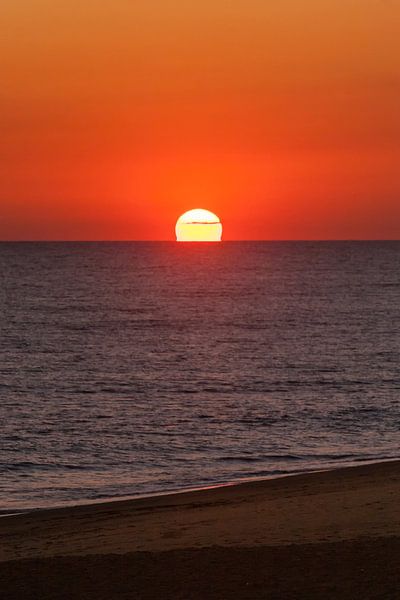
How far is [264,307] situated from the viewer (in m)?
101

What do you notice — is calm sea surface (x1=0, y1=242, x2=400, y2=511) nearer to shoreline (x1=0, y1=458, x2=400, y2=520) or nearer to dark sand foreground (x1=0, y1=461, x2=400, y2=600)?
shoreline (x1=0, y1=458, x2=400, y2=520)

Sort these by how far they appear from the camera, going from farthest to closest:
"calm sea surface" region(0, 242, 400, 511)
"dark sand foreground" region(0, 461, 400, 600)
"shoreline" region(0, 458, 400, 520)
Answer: "calm sea surface" region(0, 242, 400, 511) → "shoreline" region(0, 458, 400, 520) → "dark sand foreground" region(0, 461, 400, 600)

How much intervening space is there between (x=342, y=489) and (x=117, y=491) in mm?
5891

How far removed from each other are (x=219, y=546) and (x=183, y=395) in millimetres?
25419

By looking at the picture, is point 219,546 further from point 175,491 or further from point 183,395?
point 183,395

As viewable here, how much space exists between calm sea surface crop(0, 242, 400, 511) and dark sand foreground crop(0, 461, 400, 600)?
4057 mm

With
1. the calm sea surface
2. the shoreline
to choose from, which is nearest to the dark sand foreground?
the shoreline

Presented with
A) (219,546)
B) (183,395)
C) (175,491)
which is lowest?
(219,546)

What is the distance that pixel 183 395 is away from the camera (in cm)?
4028

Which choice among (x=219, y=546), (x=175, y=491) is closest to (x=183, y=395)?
(x=175, y=491)

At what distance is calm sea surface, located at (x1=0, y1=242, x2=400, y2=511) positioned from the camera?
2592cm

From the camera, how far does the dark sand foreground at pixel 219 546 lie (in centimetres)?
1272

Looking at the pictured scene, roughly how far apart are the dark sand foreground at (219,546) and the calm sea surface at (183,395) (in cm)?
406

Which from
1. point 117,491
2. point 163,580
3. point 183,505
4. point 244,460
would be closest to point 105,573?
point 163,580
